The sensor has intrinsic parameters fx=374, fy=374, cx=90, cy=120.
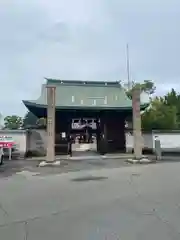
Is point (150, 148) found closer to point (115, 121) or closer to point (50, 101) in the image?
point (115, 121)

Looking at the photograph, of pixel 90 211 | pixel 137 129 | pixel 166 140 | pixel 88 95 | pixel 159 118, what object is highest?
pixel 88 95


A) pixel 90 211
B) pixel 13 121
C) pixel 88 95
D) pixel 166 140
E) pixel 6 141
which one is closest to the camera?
pixel 90 211

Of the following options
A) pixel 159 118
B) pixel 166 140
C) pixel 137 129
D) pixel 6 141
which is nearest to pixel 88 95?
pixel 166 140

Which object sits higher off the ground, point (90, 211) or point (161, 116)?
point (161, 116)

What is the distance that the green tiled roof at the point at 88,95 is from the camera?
32125 mm

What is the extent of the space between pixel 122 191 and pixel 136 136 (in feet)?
46.8

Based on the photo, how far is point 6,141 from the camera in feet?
93.4

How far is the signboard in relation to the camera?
90.7 ft

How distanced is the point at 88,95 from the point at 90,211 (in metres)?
26.1

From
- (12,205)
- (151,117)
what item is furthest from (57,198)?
(151,117)

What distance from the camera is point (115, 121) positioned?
3322 centimetres

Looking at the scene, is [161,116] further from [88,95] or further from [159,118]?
[88,95]

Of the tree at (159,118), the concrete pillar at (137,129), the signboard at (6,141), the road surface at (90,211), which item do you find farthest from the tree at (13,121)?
the road surface at (90,211)

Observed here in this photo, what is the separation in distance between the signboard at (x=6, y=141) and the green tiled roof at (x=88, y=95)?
330cm
